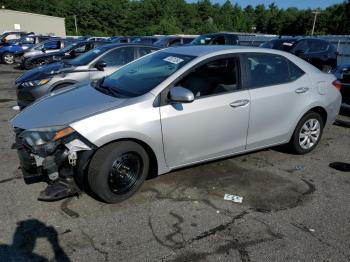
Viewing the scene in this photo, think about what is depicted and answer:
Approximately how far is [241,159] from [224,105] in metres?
1.21

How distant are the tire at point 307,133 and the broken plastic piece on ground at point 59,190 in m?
3.23

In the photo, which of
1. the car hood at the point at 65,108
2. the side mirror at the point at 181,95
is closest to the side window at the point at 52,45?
the car hood at the point at 65,108

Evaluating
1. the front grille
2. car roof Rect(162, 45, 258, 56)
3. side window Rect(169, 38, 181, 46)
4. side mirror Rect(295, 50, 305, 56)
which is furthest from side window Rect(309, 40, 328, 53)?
the front grille

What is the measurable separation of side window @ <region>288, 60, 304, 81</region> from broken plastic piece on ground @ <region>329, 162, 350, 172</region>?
1.38 meters

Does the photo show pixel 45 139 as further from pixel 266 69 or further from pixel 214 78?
pixel 266 69

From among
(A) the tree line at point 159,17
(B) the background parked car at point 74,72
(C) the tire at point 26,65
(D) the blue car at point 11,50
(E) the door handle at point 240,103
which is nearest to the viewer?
(E) the door handle at point 240,103

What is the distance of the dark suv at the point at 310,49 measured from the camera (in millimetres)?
11805

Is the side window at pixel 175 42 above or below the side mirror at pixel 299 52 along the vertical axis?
below

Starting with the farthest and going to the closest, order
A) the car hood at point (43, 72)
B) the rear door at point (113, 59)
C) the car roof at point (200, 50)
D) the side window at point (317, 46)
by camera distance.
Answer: the side window at point (317, 46)
the rear door at point (113, 59)
the car hood at point (43, 72)
the car roof at point (200, 50)

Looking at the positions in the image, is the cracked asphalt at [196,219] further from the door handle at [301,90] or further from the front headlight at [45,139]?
the door handle at [301,90]

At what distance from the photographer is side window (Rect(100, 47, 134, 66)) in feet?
25.2

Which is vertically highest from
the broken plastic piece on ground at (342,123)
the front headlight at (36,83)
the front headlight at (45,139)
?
the front headlight at (45,139)

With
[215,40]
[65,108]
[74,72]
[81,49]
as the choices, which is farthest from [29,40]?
[65,108]

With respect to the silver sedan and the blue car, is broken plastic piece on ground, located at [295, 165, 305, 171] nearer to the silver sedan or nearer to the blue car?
the silver sedan
